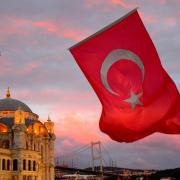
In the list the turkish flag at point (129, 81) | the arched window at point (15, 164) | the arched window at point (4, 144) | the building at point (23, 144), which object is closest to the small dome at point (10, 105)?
the building at point (23, 144)

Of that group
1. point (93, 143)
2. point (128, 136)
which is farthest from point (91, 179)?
point (128, 136)

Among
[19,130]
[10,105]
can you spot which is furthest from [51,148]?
[19,130]

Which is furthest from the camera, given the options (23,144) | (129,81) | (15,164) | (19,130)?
(19,130)

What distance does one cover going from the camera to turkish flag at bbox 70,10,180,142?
1352 cm

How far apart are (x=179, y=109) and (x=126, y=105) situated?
1.70 metres

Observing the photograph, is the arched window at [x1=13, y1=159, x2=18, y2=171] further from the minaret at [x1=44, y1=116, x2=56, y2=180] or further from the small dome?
the small dome

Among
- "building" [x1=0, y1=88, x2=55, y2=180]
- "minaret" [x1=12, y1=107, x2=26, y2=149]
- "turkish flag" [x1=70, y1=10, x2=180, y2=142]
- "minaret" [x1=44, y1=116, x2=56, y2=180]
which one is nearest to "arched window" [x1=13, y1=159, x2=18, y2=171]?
"building" [x1=0, y1=88, x2=55, y2=180]

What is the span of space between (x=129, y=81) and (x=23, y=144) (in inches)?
2807

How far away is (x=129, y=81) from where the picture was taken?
1414 cm

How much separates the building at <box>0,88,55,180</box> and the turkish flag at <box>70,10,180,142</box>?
67822 millimetres

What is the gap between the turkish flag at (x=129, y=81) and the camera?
13523 mm

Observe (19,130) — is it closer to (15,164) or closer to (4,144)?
(4,144)

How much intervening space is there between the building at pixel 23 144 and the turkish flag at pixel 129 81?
67822 millimetres

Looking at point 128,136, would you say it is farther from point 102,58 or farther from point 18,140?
point 18,140
